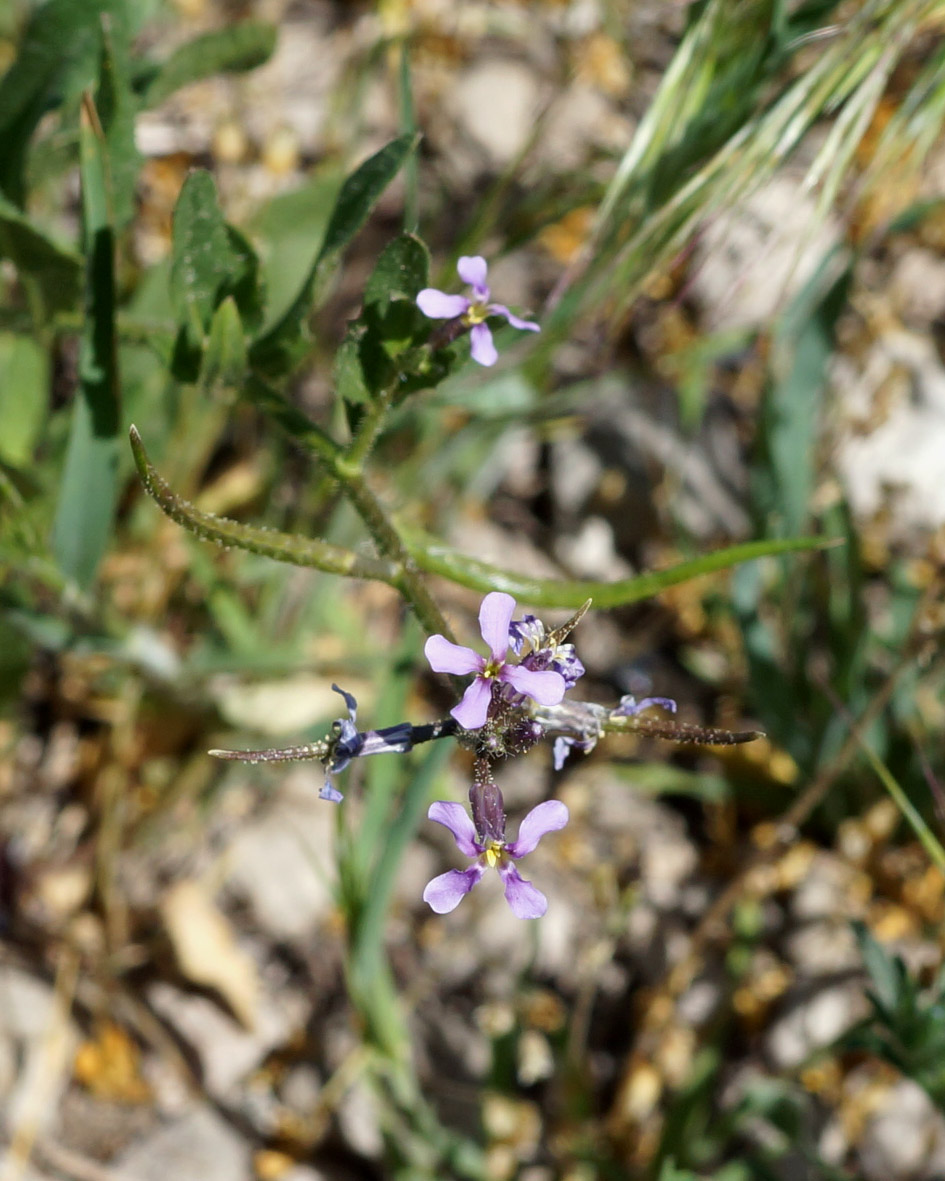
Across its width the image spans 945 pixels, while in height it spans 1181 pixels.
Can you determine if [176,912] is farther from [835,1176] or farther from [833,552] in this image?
[833,552]

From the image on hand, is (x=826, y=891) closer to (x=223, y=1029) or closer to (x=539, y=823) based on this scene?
(x=223, y=1029)

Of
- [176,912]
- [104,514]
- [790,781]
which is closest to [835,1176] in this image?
[790,781]

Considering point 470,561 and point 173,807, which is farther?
point 173,807

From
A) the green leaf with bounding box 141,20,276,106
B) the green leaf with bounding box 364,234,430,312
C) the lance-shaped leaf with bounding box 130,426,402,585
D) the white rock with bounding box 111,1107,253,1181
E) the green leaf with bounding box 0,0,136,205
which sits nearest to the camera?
the lance-shaped leaf with bounding box 130,426,402,585

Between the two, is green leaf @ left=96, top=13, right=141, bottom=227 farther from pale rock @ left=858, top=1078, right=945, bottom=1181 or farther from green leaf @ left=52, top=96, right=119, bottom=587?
pale rock @ left=858, top=1078, right=945, bottom=1181

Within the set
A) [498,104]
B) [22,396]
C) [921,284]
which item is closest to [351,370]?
[22,396]

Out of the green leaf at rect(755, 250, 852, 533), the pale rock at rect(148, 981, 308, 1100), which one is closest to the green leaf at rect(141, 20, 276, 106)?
the green leaf at rect(755, 250, 852, 533)

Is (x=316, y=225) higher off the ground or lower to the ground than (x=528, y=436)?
higher
